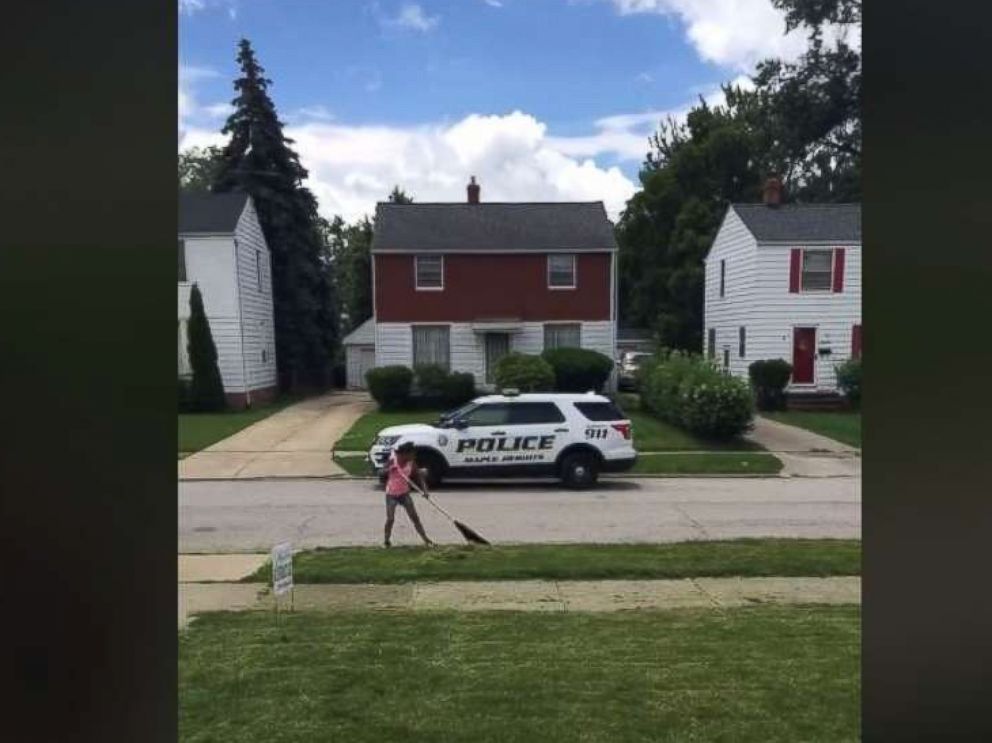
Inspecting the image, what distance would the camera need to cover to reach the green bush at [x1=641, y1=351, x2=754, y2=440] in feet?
63.6

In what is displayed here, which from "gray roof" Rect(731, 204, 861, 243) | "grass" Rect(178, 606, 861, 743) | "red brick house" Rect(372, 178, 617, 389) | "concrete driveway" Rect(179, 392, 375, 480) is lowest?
"concrete driveway" Rect(179, 392, 375, 480)

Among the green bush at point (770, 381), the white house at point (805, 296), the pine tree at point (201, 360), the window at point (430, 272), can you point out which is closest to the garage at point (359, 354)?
the window at point (430, 272)

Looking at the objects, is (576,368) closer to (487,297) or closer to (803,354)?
(487,297)

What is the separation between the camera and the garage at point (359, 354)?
34.7 m

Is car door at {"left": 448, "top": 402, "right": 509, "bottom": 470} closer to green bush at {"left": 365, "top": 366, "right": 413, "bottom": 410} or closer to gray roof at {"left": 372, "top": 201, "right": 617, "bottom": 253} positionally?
green bush at {"left": 365, "top": 366, "right": 413, "bottom": 410}

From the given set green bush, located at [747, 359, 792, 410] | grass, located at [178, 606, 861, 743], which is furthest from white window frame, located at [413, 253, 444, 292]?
grass, located at [178, 606, 861, 743]

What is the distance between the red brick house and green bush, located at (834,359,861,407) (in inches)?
265

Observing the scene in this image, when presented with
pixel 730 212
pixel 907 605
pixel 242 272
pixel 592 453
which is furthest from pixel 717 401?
pixel 907 605

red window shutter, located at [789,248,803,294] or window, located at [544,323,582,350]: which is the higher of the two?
red window shutter, located at [789,248,803,294]

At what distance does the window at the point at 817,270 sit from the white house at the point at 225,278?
1618 cm

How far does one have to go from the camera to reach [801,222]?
1051 inches

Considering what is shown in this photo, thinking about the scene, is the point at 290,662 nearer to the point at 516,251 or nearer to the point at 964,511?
the point at 964,511

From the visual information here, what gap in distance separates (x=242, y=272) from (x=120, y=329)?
25.6 metres

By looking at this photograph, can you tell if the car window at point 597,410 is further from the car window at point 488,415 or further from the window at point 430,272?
the window at point 430,272
